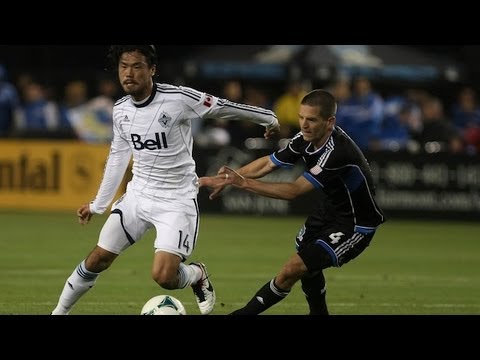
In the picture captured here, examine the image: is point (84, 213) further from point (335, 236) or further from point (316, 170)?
point (335, 236)

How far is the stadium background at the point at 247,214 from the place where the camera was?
11.6 metres

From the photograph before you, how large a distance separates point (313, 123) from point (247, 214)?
1109 cm

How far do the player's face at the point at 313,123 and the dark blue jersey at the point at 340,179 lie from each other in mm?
121

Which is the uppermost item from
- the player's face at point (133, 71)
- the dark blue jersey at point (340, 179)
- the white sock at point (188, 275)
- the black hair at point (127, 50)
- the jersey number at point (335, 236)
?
the black hair at point (127, 50)

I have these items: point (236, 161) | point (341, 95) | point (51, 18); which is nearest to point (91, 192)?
point (236, 161)

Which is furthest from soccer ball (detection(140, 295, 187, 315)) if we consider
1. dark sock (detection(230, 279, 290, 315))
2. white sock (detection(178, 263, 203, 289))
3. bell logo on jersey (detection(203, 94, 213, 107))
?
bell logo on jersey (detection(203, 94, 213, 107))

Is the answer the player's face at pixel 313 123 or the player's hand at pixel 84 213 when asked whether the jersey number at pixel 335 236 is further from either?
the player's hand at pixel 84 213

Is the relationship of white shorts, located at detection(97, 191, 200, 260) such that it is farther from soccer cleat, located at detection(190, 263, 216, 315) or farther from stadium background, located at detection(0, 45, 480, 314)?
stadium background, located at detection(0, 45, 480, 314)

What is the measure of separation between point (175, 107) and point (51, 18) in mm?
5836

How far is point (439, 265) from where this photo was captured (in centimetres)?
1447

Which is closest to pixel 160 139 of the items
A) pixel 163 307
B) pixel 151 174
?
pixel 151 174

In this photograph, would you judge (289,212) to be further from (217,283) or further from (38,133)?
(217,283)

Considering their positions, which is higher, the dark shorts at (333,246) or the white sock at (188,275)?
the dark shorts at (333,246)

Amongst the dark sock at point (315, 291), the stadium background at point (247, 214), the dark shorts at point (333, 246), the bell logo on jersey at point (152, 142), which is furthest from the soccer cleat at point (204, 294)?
the bell logo on jersey at point (152, 142)
